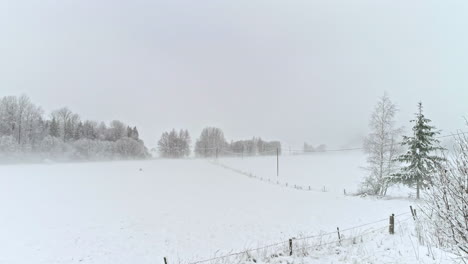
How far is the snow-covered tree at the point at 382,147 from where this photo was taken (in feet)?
96.7

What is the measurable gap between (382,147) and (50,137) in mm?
84931

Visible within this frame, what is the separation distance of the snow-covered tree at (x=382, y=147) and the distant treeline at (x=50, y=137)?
80672mm

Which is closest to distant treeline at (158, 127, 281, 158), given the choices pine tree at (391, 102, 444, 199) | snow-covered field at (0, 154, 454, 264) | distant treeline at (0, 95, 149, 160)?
distant treeline at (0, 95, 149, 160)

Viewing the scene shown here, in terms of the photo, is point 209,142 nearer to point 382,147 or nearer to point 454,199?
point 382,147

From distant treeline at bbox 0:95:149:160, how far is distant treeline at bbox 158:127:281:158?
60.8ft

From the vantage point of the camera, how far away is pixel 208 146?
127812 mm

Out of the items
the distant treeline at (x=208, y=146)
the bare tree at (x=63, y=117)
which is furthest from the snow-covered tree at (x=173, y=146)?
the bare tree at (x=63, y=117)

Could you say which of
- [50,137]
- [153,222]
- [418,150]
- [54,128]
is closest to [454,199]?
[153,222]

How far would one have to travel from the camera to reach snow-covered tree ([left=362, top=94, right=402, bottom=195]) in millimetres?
29469

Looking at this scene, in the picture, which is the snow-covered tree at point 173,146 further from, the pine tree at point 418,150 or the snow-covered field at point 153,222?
the pine tree at point 418,150

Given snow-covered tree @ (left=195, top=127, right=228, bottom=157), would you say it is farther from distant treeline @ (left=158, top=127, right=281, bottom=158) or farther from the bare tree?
the bare tree

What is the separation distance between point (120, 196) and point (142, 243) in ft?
57.5

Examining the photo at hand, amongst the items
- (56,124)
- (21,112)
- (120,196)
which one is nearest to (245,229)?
(120,196)

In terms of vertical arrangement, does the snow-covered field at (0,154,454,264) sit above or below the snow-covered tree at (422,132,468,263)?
below
